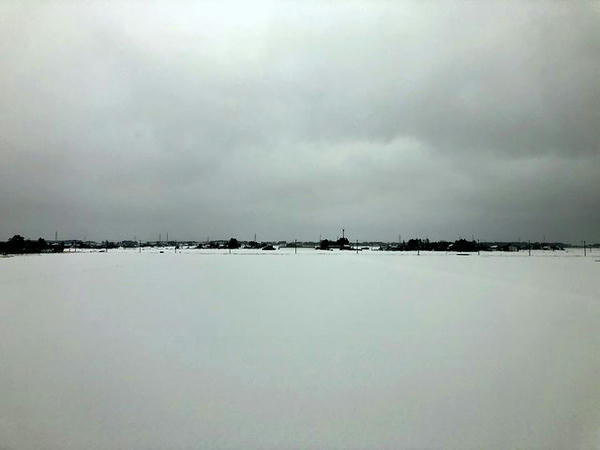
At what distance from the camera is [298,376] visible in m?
4.45

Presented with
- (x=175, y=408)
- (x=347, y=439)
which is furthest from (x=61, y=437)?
(x=347, y=439)

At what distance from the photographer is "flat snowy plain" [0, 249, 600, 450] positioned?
10.9 ft

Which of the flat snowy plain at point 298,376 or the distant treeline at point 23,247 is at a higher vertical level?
the distant treeline at point 23,247

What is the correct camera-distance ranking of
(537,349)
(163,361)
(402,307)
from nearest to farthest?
(163,361) → (537,349) → (402,307)

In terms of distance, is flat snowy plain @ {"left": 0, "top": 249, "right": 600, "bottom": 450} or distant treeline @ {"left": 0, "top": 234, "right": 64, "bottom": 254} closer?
flat snowy plain @ {"left": 0, "top": 249, "right": 600, "bottom": 450}

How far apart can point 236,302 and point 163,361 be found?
4.20 meters

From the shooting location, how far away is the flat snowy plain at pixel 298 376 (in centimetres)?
331

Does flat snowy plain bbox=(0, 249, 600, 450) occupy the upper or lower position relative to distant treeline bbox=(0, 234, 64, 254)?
lower

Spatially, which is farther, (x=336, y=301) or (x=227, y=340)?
(x=336, y=301)

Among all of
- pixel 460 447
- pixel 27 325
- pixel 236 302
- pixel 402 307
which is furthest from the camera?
pixel 236 302

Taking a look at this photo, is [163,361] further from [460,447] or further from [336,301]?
[336,301]

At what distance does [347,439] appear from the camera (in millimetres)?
3244

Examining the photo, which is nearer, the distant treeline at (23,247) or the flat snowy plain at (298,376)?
the flat snowy plain at (298,376)

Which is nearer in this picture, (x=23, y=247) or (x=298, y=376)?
(x=298, y=376)
